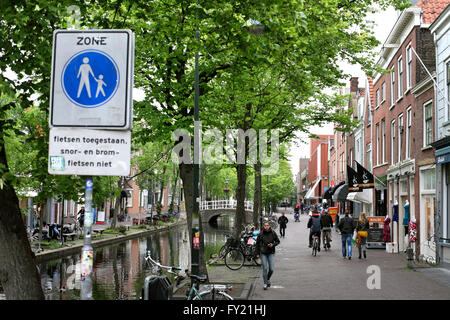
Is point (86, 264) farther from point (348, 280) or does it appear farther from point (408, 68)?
point (408, 68)

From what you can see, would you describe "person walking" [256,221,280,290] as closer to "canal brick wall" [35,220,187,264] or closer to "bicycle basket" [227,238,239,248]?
"bicycle basket" [227,238,239,248]

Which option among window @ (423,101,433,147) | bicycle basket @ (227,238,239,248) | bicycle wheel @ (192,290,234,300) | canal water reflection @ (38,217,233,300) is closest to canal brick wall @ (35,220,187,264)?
canal water reflection @ (38,217,233,300)

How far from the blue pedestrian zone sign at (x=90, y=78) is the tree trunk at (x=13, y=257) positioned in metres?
3.51

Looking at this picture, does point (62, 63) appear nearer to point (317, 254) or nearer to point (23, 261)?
point (23, 261)

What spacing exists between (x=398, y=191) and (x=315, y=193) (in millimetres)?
54358

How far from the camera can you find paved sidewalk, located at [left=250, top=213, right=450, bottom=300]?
11250 mm

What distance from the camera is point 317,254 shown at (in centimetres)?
2166

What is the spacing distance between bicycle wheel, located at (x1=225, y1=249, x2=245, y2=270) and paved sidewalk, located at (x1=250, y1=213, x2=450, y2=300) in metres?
1.37

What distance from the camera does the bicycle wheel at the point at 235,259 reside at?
17438 millimetres

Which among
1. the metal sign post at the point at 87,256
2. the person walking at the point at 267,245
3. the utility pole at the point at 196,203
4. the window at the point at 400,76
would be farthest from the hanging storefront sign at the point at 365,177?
the metal sign post at the point at 87,256

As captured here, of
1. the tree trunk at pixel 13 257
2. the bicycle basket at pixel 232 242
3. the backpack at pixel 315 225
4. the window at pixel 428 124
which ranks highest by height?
the window at pixel 428 124

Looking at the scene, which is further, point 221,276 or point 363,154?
point 363,154

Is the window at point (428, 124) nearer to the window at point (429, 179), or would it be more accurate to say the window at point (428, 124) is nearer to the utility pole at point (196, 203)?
the window at point (429, 179)
